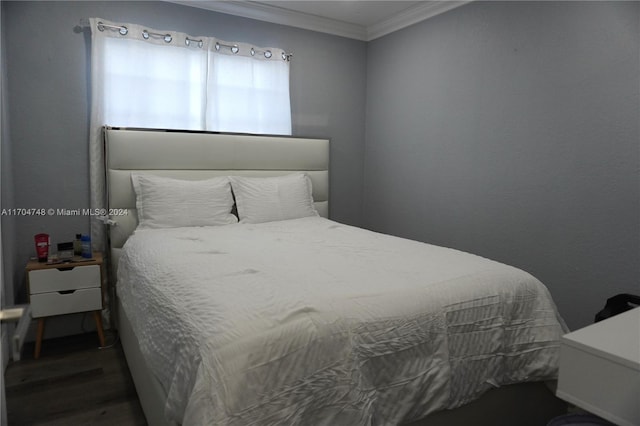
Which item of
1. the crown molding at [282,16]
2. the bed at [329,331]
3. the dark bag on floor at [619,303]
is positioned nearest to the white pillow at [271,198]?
the bed at [329,331]

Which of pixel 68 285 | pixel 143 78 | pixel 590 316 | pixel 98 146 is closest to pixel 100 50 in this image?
pixel 143 78

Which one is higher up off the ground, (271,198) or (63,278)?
(271,198)

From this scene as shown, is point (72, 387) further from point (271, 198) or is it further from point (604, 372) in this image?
point (604, 372)

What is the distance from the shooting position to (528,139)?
2.77 meters

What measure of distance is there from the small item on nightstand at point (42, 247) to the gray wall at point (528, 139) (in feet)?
9.14

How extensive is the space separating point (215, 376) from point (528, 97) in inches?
103

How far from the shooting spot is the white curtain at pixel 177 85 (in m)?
2.94

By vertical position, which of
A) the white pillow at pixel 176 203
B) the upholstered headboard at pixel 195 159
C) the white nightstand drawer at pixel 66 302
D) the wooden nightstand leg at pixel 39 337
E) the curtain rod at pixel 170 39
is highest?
the curtain rod at pixel 170 39

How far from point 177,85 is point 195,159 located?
22.9 inches

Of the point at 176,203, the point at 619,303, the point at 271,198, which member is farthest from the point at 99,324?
the point at 619,303

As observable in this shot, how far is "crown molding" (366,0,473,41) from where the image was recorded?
330 cm

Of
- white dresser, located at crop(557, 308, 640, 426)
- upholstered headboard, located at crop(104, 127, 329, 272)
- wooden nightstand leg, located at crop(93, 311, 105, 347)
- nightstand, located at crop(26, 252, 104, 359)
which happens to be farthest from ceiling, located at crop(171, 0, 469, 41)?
white dresser, located at crop(557, 308, 640, 426)

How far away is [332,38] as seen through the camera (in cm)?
399

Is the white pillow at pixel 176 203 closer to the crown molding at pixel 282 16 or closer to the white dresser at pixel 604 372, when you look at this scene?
the crown molding at pixel 282 16
